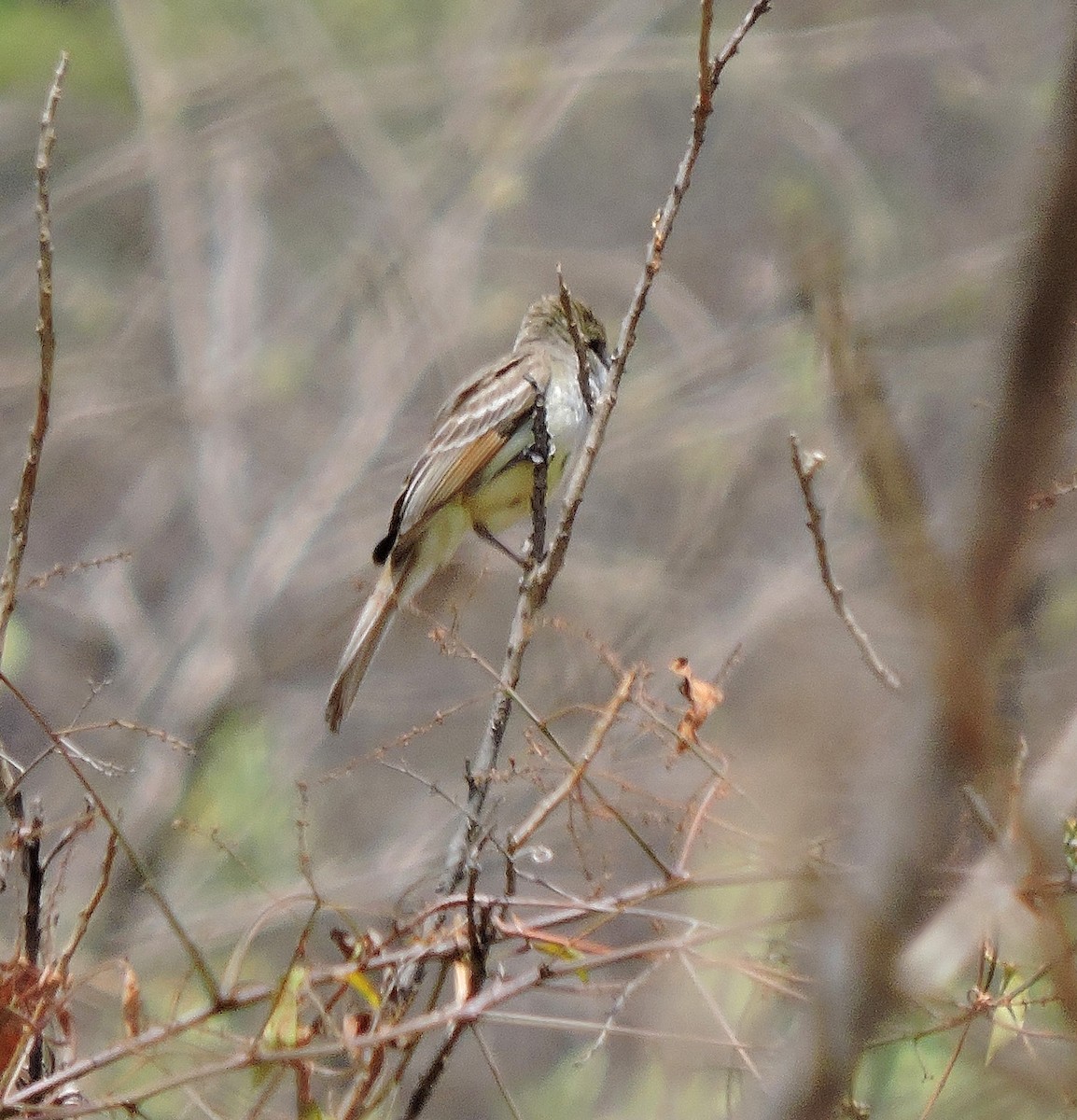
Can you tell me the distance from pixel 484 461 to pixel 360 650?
2.06 ft

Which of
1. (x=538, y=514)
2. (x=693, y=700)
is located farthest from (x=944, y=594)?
(x=538, y=514)

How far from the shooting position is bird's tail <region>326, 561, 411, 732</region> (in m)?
2.67

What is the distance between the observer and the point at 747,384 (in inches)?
210

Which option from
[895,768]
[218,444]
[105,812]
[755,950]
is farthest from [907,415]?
[895,768]

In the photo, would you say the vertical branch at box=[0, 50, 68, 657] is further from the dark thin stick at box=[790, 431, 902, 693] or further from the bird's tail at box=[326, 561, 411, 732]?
the bird's tail at box=[326, 561, 411, 732]

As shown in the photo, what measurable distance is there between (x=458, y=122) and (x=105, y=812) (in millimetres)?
5189

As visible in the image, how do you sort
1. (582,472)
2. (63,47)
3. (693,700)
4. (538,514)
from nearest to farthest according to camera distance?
(693,700)
(582,472)
(538,514)
(63,47)

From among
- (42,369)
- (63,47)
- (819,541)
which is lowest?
(819,541)

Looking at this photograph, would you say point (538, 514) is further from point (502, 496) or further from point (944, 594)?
point (944, 594)

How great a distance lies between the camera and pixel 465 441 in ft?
10.8

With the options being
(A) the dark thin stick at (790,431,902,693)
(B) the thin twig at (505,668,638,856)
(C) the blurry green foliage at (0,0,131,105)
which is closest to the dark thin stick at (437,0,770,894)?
(B) the thin twig at (505,668,638,856)

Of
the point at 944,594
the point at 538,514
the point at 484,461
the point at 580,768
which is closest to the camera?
the point at 944,594

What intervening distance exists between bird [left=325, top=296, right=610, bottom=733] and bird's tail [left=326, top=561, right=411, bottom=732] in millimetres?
104

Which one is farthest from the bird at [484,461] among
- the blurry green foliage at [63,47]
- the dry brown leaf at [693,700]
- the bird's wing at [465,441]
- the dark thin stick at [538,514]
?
the blurry green foliage at [63,47]
